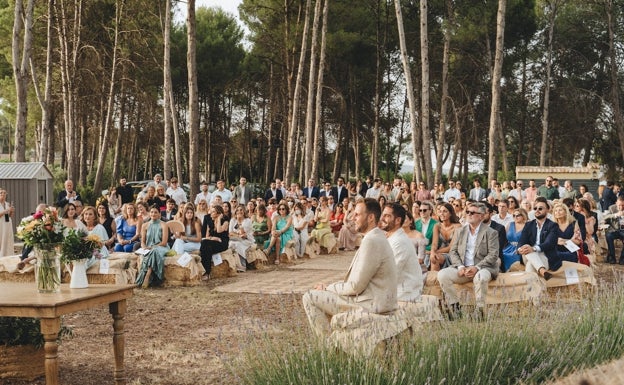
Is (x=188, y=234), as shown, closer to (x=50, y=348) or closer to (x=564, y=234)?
(x=564, y=234)

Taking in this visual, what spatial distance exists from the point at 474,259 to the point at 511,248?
7.02 ft

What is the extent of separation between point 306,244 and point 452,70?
24340mm

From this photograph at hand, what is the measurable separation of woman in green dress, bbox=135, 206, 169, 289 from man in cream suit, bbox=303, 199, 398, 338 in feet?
22.3

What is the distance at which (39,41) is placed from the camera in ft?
109

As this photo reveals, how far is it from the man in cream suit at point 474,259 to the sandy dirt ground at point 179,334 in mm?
1271

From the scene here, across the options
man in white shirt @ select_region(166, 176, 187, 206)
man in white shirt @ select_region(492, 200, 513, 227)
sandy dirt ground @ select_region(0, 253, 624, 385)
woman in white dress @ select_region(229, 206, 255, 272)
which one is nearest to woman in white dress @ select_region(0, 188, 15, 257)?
sandy dirt ground @ select_region(0, 253, 624, 385)

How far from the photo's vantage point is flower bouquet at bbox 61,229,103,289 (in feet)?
20.7

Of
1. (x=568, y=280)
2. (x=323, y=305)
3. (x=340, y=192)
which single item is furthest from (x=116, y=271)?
(x=340, y=192)

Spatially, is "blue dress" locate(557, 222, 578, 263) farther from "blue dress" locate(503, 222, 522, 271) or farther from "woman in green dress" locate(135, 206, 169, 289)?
"woman in green dress" locate(135, 206, 169, 289)

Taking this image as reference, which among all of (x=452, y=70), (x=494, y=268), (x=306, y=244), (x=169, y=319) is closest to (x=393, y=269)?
(x=494, y=268)

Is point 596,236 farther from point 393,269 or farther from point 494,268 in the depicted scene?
point 393,269

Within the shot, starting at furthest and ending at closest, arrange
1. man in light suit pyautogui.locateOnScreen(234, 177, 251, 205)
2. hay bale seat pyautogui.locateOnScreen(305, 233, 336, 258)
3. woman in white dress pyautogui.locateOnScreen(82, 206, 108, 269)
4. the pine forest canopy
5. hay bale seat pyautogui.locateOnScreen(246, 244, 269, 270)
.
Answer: the pine forest canopy
man in light suit pyautogui.locateOnScreen(234, 177, 251, 205)
hay bale seat pyautogui.locateOnScreen(305, 233, 336, 258)
hay bale seat pyautogui.locateOnScreen(246, 244, 269, 270)
woman in white dress pyautogui.locateOnScreen(82, 206, 108, 269)

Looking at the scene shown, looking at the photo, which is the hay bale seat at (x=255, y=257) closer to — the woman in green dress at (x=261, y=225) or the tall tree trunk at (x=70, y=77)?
the woman in green dress at (x=261, y=225)

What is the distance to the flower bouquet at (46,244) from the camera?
19.7 feet
